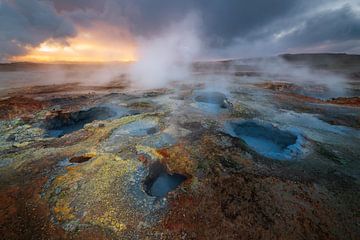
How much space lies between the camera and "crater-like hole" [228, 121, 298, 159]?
794 cm

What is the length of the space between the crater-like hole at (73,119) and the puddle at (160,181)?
6514 mm

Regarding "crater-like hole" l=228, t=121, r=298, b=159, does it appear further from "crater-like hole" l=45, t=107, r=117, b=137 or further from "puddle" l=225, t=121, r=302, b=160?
"crater-like hole" l=45, t=107, r=117, b=137

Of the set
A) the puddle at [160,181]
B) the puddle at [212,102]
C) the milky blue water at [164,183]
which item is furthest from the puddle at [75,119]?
the milky blue water at [164,183]

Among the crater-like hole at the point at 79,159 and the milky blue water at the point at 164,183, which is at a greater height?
the crater-like hole at the point at 79,159

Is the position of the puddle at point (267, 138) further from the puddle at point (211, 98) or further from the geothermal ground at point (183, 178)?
the puddle at point (211, 98)

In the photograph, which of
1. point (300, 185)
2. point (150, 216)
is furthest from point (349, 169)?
point (150, 216)

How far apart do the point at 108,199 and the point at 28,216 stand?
1.80m

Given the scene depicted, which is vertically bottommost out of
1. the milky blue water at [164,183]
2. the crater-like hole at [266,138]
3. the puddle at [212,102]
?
the milky blue water at [164,183]

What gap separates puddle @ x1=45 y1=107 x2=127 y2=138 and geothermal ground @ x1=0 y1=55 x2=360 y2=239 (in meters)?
0.15

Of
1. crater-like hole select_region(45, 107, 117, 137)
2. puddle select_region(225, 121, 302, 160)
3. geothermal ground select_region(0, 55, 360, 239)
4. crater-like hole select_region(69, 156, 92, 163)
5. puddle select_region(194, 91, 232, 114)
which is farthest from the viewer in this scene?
puddle select_region(194, 91, 232, 114)

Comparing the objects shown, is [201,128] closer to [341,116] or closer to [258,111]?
[258,111]

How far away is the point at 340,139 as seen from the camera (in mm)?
8703

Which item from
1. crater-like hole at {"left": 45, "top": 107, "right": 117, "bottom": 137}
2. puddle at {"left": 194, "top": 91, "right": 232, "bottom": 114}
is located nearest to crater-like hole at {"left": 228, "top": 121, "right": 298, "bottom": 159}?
puddle at {"left": 194, "top": 91, "right": 232, "bottom": 114}

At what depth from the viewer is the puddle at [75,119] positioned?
36.6 ft
